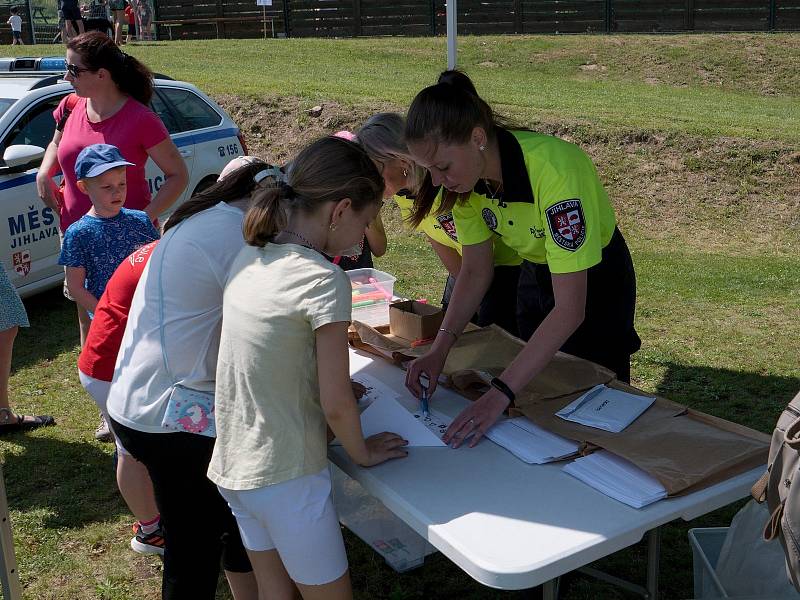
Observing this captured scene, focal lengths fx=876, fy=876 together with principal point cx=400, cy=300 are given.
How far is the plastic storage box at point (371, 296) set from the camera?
3.19 meters

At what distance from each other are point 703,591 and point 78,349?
413cm

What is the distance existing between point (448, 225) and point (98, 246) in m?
1.29

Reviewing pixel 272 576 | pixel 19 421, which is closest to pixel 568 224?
pixel 272 576

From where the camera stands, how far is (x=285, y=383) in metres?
1.82

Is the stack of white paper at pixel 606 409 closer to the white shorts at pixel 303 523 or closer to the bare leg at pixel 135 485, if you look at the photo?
the white shorts at pixel 303 523

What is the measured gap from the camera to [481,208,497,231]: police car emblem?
258 cm

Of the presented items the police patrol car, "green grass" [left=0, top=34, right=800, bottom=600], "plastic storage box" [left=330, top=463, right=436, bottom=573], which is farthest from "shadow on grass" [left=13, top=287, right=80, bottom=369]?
"plastic storage box" [left=330, top=463, right=436, bottom=573]

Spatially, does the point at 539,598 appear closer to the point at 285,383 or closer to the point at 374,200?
the point at 285,383

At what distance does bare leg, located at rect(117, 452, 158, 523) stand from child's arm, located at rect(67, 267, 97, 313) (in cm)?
68

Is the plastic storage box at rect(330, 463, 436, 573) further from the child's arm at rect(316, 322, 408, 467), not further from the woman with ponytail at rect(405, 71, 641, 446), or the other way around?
the child's arm at rect(316, 322, 408, 467)

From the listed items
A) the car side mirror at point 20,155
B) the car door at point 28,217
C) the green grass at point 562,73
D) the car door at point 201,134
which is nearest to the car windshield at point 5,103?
the car door at point 28,217

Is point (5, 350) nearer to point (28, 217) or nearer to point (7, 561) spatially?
point (7, 561)

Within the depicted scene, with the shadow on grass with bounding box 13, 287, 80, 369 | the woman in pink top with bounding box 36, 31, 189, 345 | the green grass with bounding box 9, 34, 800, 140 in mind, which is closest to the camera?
the woman in pink top with bounding box 36, 31, 189, 345

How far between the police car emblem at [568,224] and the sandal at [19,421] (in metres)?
3.02
